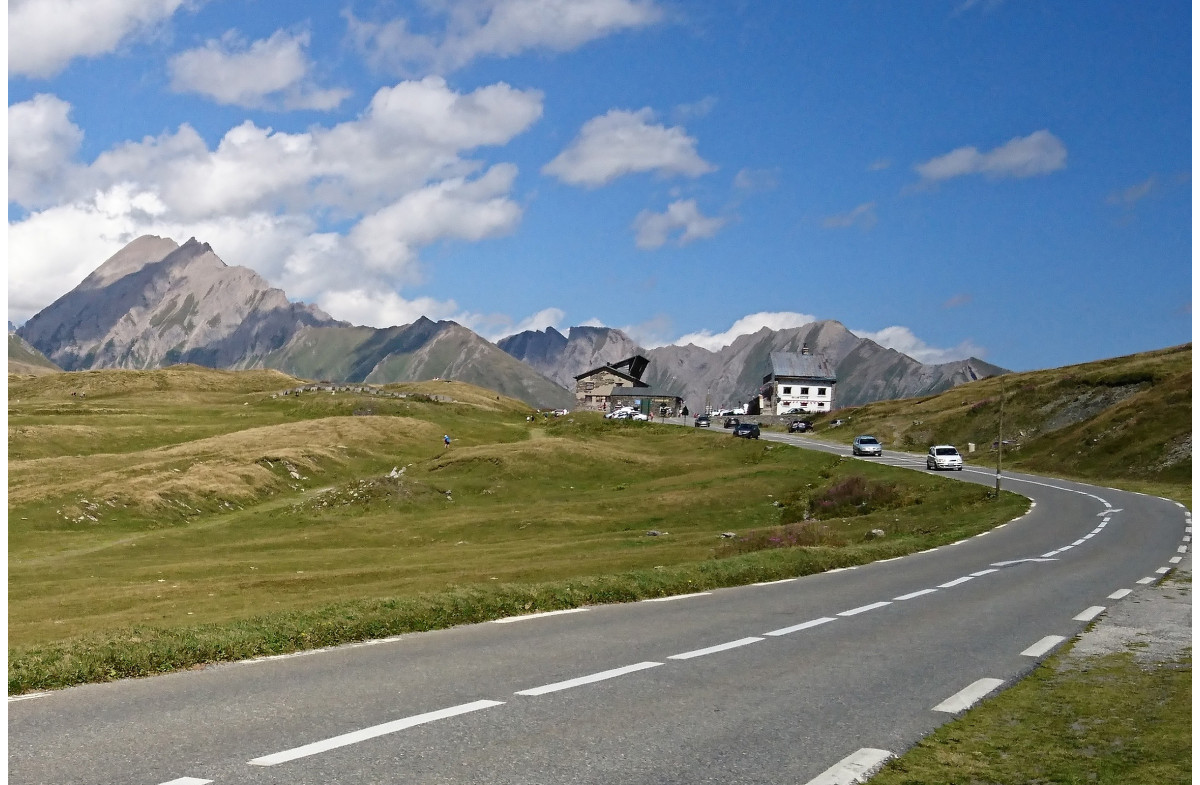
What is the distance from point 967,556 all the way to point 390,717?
27.2 metres

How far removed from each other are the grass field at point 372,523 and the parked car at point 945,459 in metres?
8.24

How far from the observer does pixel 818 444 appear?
407 ft

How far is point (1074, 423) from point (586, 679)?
117m

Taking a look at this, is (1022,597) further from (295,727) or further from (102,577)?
(102,577)

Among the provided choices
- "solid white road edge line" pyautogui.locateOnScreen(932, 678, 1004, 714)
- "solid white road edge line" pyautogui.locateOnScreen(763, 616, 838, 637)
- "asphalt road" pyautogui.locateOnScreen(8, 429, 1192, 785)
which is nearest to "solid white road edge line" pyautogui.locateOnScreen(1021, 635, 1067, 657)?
"asphalt road" pyautogui.locateOnScreen(8, 429, 1192, 785)

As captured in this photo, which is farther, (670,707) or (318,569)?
(318,569)

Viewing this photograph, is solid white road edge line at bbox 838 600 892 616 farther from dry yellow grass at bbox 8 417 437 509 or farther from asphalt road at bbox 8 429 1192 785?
dry yellow grass at bbox 8 417 437 509

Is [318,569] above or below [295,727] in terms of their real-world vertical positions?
below

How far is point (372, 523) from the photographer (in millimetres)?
70250

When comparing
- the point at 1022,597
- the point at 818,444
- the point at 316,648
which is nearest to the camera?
the point at 316,648

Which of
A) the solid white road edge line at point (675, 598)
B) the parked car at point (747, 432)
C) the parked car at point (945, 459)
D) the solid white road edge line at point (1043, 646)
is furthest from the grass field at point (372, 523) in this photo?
the solid white road edge line at point (1043, 646)

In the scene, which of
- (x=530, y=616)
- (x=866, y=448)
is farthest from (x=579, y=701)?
(x=866, y=448)

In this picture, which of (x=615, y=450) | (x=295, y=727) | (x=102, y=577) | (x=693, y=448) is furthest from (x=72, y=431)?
(x=295, y=727)

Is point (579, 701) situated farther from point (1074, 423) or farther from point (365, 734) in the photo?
point (1074, 423)
